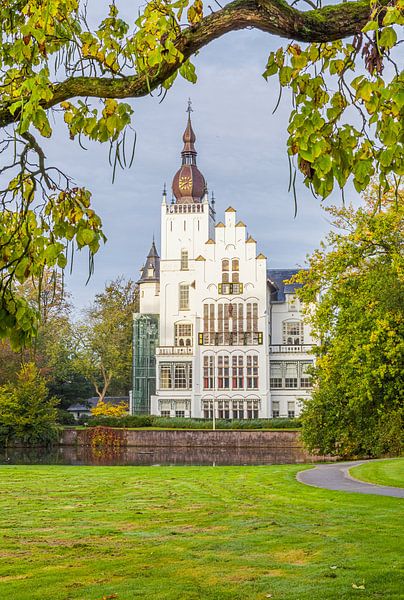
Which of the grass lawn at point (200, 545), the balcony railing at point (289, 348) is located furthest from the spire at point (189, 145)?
the grass lawn at point (200, 545)

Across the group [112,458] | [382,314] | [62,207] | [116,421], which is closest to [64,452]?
[112,458]

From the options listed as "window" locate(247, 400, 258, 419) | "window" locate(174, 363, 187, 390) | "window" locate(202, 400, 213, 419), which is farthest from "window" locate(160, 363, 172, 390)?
"window" locate(247, 400, 258, 419)

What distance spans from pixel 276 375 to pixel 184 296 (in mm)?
11814

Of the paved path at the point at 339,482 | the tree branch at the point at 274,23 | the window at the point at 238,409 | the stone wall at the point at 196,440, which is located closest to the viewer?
the tree branch at the point at 274,23

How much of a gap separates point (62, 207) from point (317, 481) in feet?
48.0

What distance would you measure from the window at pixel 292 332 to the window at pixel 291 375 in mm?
3536

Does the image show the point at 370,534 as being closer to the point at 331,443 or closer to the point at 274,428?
the point at 331,443

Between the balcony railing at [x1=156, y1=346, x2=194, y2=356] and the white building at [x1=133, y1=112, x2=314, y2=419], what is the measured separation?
91mm

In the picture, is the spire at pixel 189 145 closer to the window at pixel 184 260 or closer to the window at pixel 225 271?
the window at pixel 184 260

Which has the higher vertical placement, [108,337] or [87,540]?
[108,337]

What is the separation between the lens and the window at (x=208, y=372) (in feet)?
220

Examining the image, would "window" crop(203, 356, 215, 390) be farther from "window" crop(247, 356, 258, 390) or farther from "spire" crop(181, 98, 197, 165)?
"spire" crop(181, 98, 197, 165)

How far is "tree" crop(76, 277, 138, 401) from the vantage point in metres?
74.9

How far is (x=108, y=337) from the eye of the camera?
7631cm
